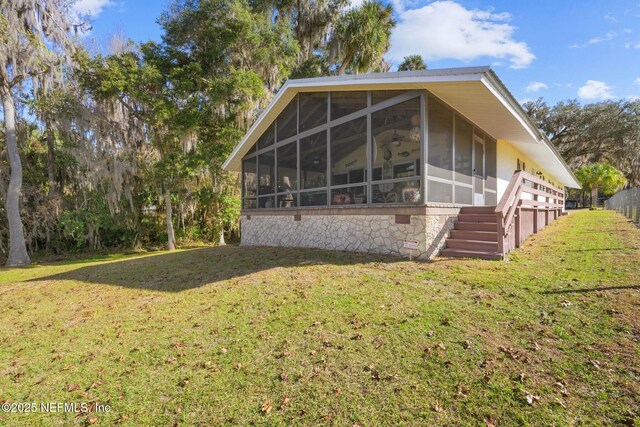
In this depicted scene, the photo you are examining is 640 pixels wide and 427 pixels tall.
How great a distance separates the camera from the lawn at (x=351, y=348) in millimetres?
2367

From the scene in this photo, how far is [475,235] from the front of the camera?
710 centimetres

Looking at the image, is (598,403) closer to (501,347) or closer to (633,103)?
(501,347)

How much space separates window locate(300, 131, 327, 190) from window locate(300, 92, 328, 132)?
0.40 meters

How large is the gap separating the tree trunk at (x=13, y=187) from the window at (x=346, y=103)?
12402 mm

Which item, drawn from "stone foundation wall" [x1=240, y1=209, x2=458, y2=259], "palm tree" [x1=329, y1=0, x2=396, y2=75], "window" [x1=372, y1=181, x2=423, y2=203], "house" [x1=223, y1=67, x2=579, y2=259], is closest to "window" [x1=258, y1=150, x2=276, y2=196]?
"house" [x1=223, y1=67, x2=579, y2=259]

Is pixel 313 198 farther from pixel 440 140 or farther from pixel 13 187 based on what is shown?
pixel 13 187

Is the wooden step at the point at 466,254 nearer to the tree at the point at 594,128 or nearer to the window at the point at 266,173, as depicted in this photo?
the window at the point at 266,173

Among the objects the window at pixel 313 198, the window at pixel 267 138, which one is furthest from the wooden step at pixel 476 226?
the window at pixel 267 138

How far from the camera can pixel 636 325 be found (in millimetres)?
3186

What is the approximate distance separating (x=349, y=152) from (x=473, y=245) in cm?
396

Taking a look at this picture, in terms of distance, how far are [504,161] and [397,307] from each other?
32.4 ft

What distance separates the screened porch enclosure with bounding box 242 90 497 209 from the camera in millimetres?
7176

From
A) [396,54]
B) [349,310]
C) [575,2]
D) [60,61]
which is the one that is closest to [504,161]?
[575,2]

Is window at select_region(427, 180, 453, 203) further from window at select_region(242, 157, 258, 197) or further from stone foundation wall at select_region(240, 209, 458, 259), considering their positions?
window at select_region(242, 157, 258, 197)
